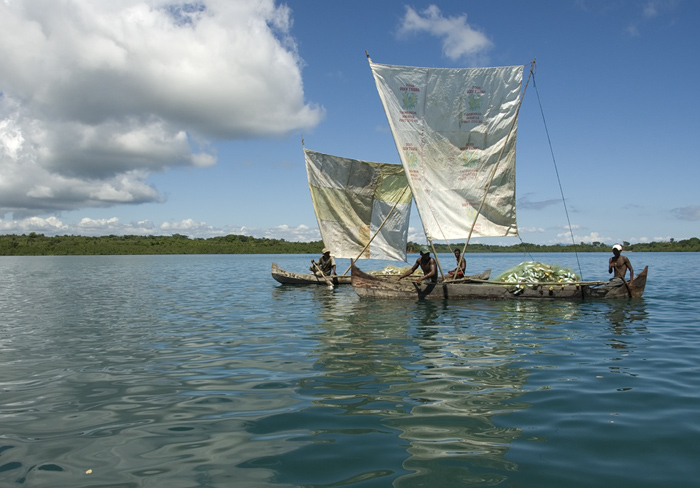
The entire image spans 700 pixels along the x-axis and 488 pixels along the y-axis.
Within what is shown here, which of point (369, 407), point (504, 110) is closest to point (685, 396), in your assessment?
point (369, 407)

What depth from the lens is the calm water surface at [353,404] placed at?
4.57m

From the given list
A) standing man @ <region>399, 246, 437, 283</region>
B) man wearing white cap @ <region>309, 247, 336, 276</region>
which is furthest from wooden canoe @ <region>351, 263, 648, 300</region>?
man wearing white cap @ <region>309, 247, 336, 276</region>

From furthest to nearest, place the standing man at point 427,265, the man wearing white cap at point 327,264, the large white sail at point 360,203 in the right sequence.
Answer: the man wearing white cap at point 327,264 → the large white sail at point 360,203 → the standing man at point 427,265

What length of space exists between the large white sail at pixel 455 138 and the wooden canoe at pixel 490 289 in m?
2.22

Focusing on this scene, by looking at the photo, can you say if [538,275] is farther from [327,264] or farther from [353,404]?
[353,404]

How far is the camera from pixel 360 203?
86.9 feet

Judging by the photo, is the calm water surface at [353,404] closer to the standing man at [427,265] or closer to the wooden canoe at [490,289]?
the wooden canoe at [490,289]

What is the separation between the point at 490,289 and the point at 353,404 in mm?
13392

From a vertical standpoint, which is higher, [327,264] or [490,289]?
[327,264]

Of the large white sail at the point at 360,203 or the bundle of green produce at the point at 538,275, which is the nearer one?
the bundle of green produce at the point at 538,275

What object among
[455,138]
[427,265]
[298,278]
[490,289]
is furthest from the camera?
[298,278]

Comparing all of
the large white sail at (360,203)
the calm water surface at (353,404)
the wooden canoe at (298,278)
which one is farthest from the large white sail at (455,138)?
the wooden canoe at (298,278)

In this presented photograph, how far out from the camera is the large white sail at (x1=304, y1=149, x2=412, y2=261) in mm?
25938

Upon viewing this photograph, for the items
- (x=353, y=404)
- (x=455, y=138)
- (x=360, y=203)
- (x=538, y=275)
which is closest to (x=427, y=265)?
(x=538, y=275)
